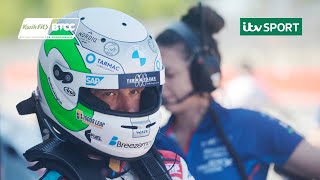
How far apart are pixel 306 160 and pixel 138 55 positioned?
0.82 meters

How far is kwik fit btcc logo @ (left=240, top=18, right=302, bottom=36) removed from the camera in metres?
2.18

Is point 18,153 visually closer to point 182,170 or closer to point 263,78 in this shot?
point 182,170

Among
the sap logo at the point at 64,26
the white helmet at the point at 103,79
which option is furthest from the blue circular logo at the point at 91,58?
the sap logo at the point at 64,26

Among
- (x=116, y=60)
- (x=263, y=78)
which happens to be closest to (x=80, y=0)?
(x=116, y=60)

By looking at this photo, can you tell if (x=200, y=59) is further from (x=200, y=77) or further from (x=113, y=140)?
(x=113, y=140)

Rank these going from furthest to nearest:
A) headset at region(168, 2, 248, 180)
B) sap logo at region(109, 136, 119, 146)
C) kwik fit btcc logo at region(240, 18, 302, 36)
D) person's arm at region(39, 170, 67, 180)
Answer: headset at region(168, 2, 248, 180), kwik fit btcc logo at region(240, 18, 302, 36), sap logo at region(109, 136, 119, 146), person's arm at region(39, 170, 67, 180)

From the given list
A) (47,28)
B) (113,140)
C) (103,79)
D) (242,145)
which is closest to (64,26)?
(47,28)

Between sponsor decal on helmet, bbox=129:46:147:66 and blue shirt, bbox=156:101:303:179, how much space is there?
1.94ft

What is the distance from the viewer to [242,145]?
99.5 inches

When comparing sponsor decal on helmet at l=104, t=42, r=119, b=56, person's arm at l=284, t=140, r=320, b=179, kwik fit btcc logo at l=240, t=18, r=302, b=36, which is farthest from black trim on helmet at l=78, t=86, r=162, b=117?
person's arm at l=284, t=140, r=320, b=179

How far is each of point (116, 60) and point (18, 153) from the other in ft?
2.90

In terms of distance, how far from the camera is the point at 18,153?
2580 mm

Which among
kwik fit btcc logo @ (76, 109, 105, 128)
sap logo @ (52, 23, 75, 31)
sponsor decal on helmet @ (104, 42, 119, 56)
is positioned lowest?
kwik fit btcc logo @ (76, 109, 105, 128)

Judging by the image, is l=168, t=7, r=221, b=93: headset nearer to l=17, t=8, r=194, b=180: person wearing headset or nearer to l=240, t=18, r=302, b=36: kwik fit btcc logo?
l=240, t=18, r=302, b=36: kwik fit btcc logo
